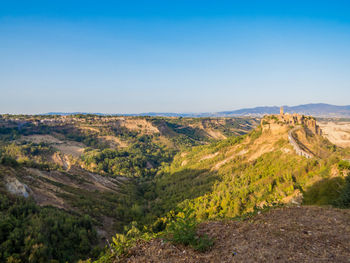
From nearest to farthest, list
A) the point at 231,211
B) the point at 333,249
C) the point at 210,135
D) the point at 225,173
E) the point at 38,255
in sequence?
1. the point at 333,249
2. the point at 38,255
3. the point at 231,211
4. the point at 225,173
5. the point at 210,135

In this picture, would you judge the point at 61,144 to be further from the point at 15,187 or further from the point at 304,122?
the point at 304,122

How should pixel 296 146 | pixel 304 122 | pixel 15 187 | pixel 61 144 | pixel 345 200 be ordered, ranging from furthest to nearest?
pixel 61 144 → pixel 304 122 → pixel 296 146 → pixel 15 187 → pixel 345 200

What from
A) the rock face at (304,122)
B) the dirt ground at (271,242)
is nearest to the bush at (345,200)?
the dirt ground at (271,242)

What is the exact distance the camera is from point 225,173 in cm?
A: 5191

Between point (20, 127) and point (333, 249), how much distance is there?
16273 cm

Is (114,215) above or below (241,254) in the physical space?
below

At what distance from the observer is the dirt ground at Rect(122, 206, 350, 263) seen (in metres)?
6.67

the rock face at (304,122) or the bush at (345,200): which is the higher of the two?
the rock face at (304,122)

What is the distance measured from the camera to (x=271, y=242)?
24.7ft

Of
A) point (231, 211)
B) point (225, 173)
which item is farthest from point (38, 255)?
point (225, 173)

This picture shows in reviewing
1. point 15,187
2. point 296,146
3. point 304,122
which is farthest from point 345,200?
point 304,122

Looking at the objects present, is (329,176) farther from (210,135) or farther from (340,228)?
(210,135)

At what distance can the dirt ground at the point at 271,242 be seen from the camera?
6672mm

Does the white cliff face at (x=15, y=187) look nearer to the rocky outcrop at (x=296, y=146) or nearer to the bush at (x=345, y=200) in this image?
the bush at (x=345, y=200)
